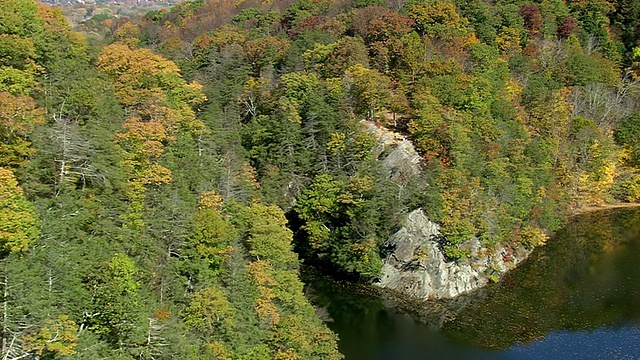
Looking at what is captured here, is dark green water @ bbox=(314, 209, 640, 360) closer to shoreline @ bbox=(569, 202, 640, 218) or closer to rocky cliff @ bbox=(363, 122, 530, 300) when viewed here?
rocky cliff @ bbox=(363, 122, 530, 300)

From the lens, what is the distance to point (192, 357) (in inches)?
934

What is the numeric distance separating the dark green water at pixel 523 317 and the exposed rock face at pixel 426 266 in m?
1.17

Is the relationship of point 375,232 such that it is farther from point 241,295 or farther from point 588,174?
point 588,174

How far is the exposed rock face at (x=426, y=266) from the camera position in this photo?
132 feet

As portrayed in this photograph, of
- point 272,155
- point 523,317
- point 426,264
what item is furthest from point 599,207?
point 272,155

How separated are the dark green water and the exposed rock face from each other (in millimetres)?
1167

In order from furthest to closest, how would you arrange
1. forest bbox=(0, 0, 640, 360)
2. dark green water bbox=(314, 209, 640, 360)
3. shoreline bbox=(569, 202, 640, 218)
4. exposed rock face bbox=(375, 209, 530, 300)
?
shoreline bbox=(569, 202, 640, 218), exposed rock face bbox=(375, 209, 530, 300), dark green water bbox=(314, 209, 640, 360), forest bbox=(0, 0, 640, 360)

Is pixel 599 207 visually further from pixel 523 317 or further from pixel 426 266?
pixel 426 266

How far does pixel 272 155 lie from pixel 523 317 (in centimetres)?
2475

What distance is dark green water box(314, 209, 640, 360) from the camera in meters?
32.9

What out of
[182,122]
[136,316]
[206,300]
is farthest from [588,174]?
[136,316]

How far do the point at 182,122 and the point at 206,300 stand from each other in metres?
17.6

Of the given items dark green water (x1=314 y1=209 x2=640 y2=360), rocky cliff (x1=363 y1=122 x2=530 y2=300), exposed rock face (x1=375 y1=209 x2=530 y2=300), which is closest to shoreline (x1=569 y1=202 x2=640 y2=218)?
dark green water (x1=314 y1=209 x2=640 y2=360)

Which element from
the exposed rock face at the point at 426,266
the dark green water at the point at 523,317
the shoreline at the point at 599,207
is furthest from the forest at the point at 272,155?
the dark green water at the point at 523,317
